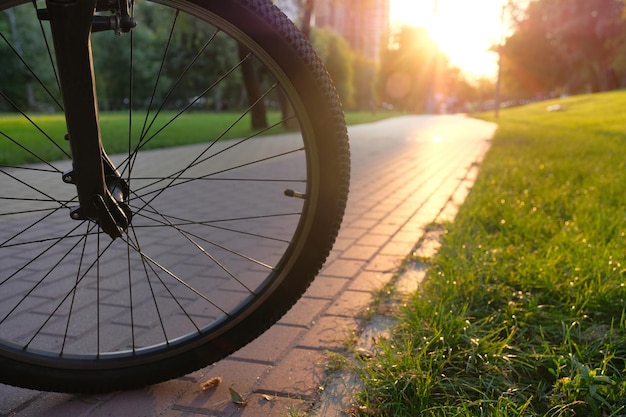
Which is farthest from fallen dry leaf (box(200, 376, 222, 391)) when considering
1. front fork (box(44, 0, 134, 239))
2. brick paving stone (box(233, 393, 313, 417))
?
front fork (box(44, 0, 134, 239))

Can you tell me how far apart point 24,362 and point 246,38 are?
4.13 ft

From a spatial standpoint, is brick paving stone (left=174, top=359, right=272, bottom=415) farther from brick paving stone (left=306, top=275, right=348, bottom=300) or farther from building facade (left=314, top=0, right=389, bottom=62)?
building facade (left=314, top=0, right=389, bottom=62)

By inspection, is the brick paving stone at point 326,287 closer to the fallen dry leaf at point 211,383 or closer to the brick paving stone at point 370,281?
the brick paving stone at point 370,281

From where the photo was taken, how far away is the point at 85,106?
1.71 metres

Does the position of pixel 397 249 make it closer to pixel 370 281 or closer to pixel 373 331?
pixel 370 281

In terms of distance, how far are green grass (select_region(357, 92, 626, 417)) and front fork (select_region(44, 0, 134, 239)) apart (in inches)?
41.0

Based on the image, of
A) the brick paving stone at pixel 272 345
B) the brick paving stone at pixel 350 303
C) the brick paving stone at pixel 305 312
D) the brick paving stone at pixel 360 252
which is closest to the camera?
the brick paving stone at pixel 272 345

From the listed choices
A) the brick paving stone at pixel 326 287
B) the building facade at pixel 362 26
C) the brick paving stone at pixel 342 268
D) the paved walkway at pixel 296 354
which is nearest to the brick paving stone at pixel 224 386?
the paved walkway at pixel 296 354

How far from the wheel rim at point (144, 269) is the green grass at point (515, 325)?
64 cm

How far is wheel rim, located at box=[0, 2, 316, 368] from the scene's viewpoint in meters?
2.00

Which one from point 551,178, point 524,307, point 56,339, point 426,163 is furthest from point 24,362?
point 426,163

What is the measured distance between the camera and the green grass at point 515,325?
6.23 feet

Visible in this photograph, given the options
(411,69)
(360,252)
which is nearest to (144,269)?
(360,252)

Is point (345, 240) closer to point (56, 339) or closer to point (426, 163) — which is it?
point (56, 339)
